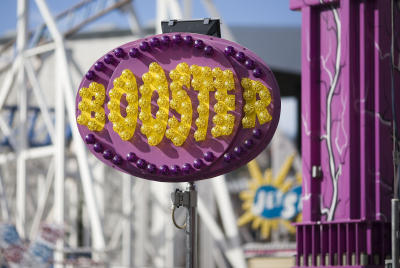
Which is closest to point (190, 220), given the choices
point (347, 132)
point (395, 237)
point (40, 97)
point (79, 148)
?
point (395, 237)

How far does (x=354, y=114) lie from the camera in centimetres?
1520

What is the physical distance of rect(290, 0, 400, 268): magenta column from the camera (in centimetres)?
1491

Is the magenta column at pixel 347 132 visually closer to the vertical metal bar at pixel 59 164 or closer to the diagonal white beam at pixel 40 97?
the vertical metal bar at pixel 59 164

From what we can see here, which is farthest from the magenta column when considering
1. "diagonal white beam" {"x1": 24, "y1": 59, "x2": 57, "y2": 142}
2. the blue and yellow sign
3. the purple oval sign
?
the blue and yellow sign

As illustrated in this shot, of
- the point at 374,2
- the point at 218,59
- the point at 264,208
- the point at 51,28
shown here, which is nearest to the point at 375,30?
the point at 374,2

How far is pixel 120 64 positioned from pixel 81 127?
0.84 m

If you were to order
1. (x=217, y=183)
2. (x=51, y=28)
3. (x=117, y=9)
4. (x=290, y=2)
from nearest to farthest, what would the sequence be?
1. (x=290, y=2)
2. (x=217, y=183)
3. (x=51, y=28)
4. (x=117, y=9)

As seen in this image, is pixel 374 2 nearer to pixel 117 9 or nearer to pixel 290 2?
pixel 290 2

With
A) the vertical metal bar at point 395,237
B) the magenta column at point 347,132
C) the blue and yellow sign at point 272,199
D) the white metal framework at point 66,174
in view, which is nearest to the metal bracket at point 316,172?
the magenta column at point 347,132

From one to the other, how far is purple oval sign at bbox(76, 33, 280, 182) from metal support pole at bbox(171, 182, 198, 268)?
18.0 inches

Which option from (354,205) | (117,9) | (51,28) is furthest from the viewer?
(117,9)

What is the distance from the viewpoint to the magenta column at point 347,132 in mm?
14906

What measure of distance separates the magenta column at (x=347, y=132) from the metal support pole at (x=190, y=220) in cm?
510

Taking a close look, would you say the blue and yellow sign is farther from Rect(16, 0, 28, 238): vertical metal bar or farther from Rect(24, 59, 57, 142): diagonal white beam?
Rect(24, 59, 57, 142): diagonal white beam
